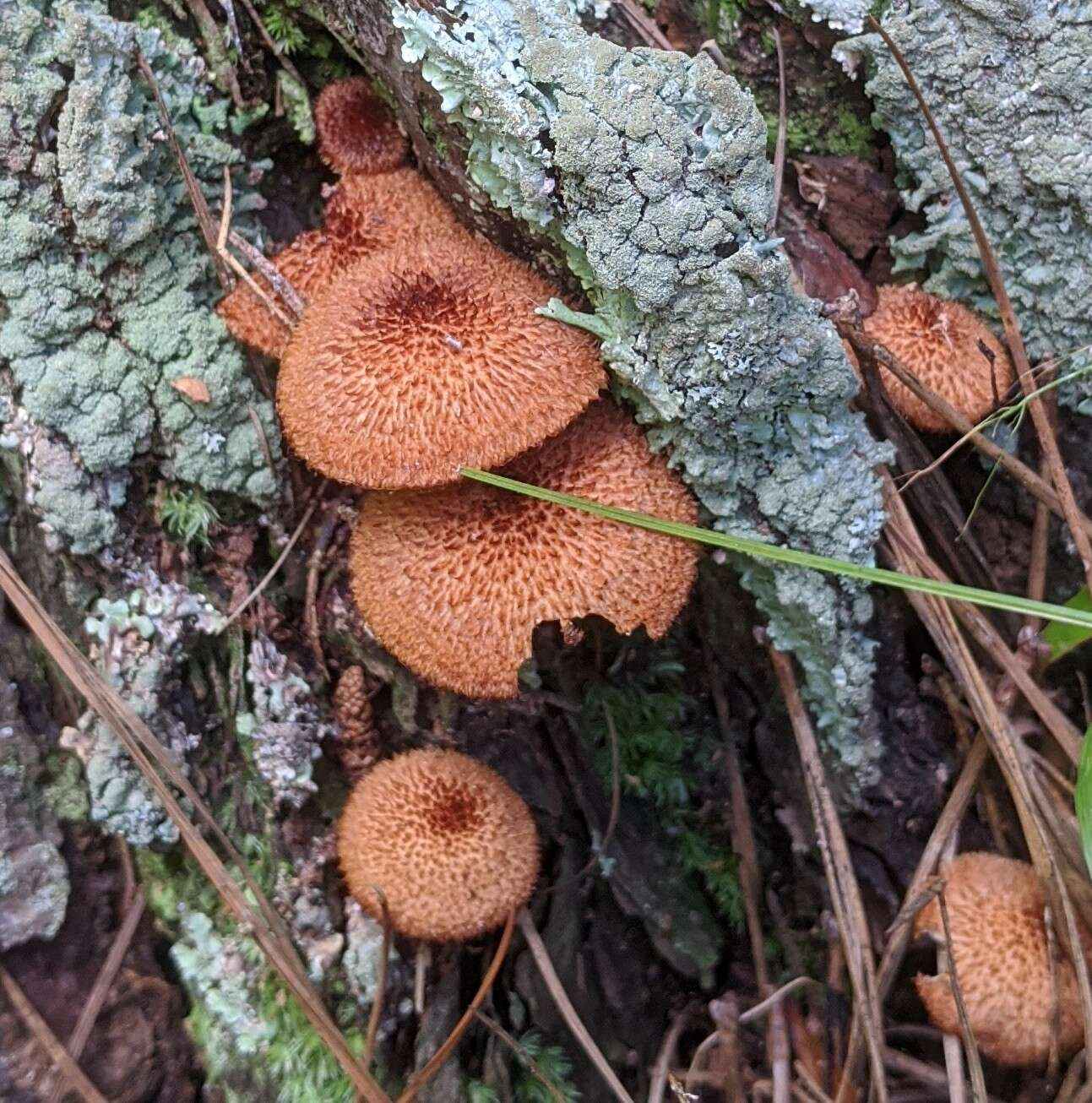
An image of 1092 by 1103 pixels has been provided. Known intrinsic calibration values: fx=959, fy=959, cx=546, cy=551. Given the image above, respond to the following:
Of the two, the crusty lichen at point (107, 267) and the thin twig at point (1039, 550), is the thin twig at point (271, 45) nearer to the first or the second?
the crusty lichen at point (107, 267)

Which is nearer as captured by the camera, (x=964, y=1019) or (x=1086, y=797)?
(x=1086, y=797)

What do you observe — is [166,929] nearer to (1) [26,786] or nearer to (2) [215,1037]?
(2) [215,1037]

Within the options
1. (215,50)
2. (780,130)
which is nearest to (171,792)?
(215,50)

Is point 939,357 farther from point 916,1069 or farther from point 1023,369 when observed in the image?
point 916,1069

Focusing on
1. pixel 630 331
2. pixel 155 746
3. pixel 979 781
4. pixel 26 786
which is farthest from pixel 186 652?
pixel 979 781

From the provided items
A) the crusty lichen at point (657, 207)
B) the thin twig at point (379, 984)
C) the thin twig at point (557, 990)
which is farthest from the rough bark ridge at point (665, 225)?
the thin twig at point (379, 984)
